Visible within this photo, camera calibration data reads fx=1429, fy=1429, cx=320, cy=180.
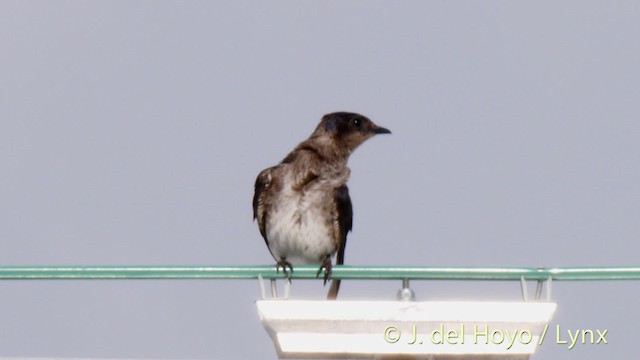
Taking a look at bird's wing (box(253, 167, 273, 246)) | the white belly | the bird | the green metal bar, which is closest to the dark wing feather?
the bird

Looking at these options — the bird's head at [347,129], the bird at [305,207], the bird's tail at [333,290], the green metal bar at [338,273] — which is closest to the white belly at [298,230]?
the bird at [305,207]

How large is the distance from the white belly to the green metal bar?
4520 millimetres

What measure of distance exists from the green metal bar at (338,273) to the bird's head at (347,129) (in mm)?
5569

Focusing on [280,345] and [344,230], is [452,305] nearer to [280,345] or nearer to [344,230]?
[280,345]

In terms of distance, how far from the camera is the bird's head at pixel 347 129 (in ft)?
41.1

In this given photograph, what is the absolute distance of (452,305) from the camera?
6059mm

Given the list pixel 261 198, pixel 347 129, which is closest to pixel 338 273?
pixel 261 198

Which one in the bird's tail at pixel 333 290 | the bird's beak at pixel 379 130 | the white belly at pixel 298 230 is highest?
the bird's beak at pixel 379 130

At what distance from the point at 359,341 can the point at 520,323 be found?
0.71 m

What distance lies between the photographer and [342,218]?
11.8 m

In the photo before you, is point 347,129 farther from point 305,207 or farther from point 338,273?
point 338,273

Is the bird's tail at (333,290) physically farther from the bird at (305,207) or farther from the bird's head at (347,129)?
the bird's head at (347,129)

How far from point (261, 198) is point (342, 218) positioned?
2.30ft

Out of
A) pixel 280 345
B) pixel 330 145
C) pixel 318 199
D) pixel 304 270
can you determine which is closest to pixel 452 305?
pixel 280 345
